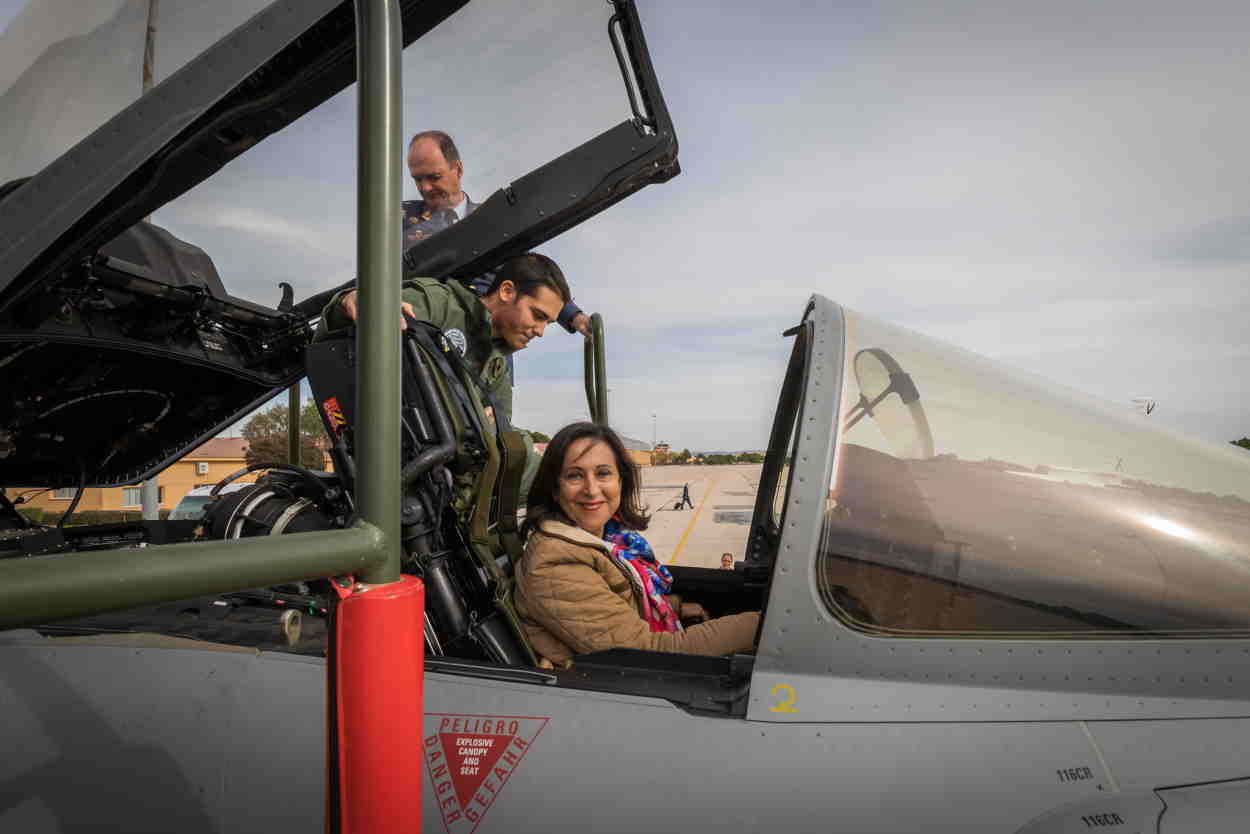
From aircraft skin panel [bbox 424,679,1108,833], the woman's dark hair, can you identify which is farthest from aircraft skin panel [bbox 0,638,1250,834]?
the woman's dark hair

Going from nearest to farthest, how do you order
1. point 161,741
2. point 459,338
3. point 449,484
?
point 161,741
point 449,484
point 459,338

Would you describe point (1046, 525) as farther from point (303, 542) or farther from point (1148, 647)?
point (303, 542)

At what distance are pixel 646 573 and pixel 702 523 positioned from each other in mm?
14552

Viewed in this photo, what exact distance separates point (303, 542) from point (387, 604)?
0.31 feet

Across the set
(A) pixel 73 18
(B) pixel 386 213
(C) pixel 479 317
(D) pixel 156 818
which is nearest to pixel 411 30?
(A) pixel 73 18

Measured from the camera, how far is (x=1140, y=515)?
121 cm

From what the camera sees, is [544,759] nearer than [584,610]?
Yes

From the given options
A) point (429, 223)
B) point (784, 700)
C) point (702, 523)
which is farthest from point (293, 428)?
point (702, 523)

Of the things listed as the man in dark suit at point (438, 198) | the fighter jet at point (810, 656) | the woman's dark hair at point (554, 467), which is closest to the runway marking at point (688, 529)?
the man in dark suit at point (438, 198)

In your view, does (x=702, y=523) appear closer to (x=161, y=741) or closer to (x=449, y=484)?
(x=449, y=484)

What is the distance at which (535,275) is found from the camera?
242cm

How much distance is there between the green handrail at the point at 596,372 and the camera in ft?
9.11

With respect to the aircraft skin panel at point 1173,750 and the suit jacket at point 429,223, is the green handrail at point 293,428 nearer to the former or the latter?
the suit jacket at point 429,223

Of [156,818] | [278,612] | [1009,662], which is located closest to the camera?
[1009,662]
